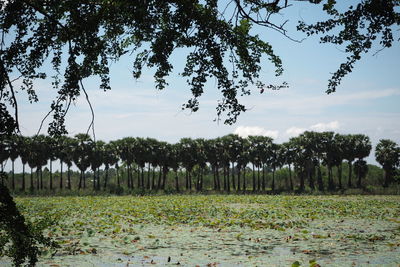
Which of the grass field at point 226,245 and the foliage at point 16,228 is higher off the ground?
the foliage at point 16,228

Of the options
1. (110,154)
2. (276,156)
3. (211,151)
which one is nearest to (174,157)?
(211,151)

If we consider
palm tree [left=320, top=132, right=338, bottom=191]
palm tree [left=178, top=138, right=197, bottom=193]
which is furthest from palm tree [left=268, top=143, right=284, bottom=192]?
palm tree [left=178, top=138, right=197, bottom=193]

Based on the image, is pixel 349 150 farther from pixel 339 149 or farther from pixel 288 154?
pixel 288 154

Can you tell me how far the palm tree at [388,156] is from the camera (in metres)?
62.4

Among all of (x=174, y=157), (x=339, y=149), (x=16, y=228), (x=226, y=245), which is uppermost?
(x=339, y=149)

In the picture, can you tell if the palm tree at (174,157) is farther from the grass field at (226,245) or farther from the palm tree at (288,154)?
the grass field at (226,245)

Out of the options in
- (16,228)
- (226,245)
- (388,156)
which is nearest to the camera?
(16,228)

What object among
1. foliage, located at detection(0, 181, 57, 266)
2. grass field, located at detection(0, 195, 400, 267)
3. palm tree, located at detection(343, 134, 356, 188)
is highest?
palm tree, located at detection(343, 134, 356, 188)

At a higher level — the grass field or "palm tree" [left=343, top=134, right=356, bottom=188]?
"palm tree" [left=343, top=134, right=356, bottom=188]

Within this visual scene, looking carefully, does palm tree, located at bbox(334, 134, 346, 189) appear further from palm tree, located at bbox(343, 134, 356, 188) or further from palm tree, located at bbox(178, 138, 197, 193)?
palm tree, located at bbox(178, 138, 197, 193)

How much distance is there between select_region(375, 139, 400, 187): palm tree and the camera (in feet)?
205

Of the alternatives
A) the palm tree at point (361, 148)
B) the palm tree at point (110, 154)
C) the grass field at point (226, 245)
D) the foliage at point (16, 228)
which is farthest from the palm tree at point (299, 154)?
the foliage at point (16, 228)

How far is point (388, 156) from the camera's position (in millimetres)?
62906

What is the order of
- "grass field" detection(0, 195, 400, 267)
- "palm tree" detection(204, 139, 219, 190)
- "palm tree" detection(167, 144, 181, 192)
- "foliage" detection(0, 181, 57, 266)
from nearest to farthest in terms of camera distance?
"foliage" detection(0, 181, 57, 266) → "grass field" detection(0, 195, 400, 267) → "palm tree" detection(204, 139, 219, 190) → "palm tree" detection(167, 144, 181, 192)
